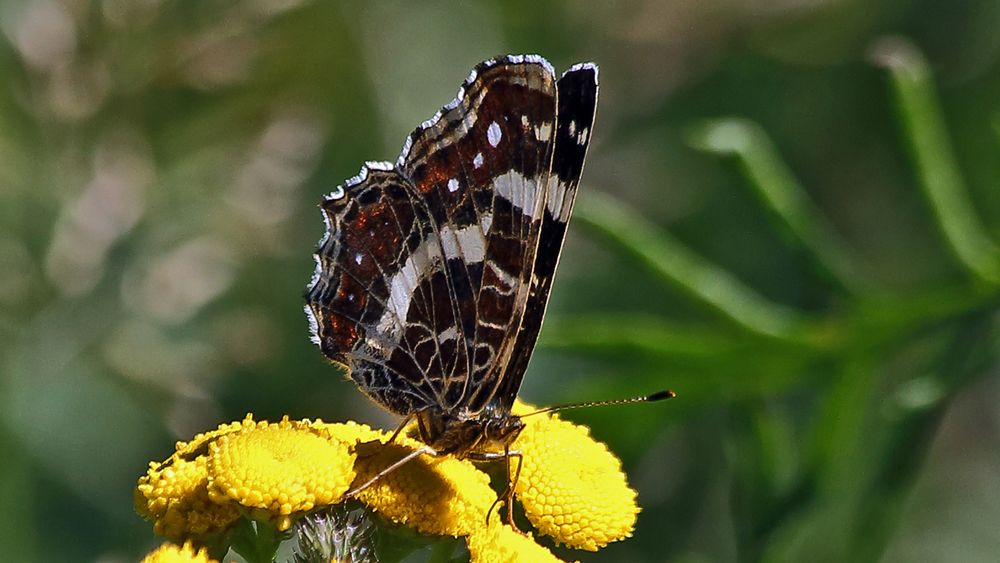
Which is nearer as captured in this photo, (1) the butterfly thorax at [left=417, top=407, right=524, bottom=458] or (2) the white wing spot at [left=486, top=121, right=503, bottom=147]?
(1) the butterfly thorax at [left=417, top=407, right=524, bottom=458]

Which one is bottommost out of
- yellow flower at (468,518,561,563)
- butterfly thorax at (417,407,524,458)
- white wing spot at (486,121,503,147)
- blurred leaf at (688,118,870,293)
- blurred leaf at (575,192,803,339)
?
yellow flower at (468,518,561,563)

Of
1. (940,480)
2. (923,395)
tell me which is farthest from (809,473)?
(940,480)

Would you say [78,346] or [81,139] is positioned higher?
[81,139]

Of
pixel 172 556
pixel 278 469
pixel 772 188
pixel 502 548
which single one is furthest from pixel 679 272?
pixel 172 556

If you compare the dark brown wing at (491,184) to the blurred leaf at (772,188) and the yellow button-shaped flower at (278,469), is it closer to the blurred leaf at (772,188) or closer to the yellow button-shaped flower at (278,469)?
the yellow button-shaped flower at (278,469)

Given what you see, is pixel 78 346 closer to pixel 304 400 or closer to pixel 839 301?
pixel 304 400

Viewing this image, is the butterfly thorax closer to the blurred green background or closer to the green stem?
the blurred green background

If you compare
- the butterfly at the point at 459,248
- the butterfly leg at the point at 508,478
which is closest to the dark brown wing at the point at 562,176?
the butterfly at the point at 459,248

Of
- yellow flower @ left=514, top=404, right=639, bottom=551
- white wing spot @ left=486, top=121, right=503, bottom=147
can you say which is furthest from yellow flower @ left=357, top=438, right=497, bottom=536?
white wing spot @ left=486, top=121, right=503, bottom=147
